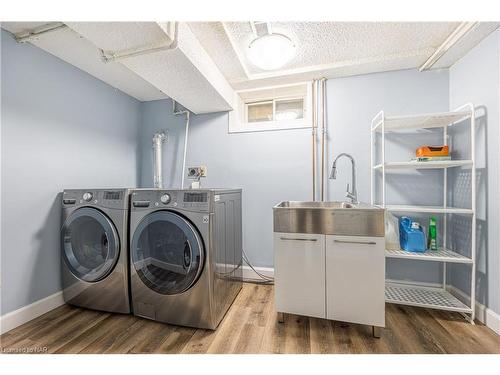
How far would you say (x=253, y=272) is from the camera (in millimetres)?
2223

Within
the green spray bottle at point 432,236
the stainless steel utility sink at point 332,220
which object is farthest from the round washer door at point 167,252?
the green spray bottle at point 432,236

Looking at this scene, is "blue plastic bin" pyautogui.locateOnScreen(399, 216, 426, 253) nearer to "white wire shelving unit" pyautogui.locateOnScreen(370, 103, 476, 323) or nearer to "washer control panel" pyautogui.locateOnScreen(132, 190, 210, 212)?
"white wire shelving unit" pyautogui.locateOnScreen(370, 103, 476, 323)

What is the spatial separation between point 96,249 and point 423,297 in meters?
2.74

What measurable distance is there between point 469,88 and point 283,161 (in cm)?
159

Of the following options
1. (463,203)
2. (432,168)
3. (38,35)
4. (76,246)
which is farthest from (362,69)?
(76,246)

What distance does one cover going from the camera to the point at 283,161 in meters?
2.19

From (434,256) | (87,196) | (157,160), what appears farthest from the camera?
(157,160)

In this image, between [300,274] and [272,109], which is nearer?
[300,274]

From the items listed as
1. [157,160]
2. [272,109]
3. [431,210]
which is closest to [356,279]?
[431,210]

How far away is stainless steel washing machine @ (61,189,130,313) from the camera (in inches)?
61.7

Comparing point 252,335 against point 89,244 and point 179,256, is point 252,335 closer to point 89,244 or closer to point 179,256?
point 179,256

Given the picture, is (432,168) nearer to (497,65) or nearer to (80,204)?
(497,65)

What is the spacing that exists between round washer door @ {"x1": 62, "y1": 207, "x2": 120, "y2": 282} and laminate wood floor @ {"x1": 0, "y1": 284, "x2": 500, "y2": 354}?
0.36m

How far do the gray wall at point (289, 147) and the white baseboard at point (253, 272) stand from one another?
5 centimetres
